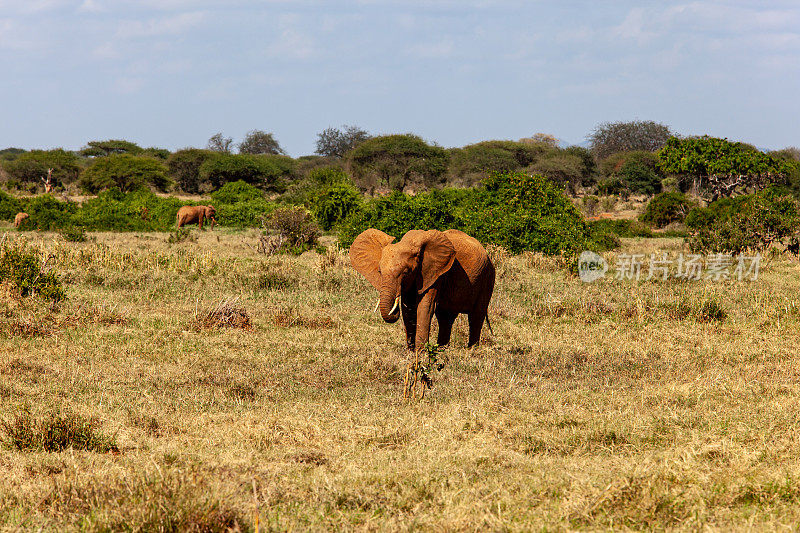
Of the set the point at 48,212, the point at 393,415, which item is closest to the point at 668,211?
the point at 48,212

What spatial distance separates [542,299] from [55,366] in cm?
752

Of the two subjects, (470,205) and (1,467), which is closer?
→ (1,467)

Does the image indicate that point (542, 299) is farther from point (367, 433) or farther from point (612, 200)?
point (612, 200)

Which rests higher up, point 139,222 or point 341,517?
point 139,222

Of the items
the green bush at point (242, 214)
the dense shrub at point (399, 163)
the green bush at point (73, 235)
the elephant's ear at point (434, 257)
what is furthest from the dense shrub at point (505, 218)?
the dense shrub at point (399, 163)

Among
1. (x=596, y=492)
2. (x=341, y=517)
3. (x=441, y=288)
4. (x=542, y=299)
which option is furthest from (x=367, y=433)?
(x=542, y=299)

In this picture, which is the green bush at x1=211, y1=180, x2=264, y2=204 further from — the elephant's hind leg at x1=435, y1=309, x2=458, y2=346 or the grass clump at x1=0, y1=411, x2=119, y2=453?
the grass clump at x1=0, y1=411, x2=119, y2=453

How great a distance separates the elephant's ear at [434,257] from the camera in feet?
25.7

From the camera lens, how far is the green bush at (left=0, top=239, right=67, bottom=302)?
1085cm

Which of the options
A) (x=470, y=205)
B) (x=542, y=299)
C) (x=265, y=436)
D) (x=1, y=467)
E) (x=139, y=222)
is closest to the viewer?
(x=1, y=467)

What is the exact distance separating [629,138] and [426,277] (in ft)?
247

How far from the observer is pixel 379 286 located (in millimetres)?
7938

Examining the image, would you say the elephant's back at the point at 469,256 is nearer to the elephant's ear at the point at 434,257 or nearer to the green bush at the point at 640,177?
the elephant's ear at the point at 434,257

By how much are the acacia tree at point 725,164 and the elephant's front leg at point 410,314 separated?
2869 centimetres
